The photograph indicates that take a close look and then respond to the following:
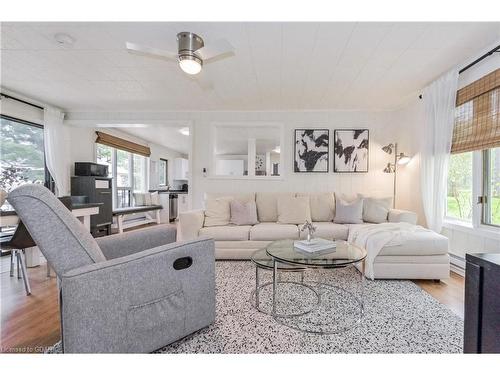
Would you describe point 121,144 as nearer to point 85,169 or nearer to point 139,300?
point 85,169

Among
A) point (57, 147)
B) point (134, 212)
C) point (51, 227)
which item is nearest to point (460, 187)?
point (51, 227)

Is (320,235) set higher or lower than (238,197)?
lower

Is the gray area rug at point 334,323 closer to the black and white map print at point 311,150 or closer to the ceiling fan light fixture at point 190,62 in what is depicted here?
the ceiling fan light fixture at point 190,62

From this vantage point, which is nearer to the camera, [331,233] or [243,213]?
[331,233]

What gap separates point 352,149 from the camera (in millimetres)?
3936

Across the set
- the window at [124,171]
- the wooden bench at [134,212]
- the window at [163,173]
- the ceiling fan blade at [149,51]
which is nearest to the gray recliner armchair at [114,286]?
the ceiling fan blade at [149,51]

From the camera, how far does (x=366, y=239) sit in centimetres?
247

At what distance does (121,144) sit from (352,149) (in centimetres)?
508

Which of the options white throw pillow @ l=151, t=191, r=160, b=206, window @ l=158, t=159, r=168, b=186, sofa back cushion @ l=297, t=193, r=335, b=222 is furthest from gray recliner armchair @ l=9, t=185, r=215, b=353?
window @ l=158, t=159, r=168, b=186

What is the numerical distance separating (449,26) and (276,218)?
274 cm

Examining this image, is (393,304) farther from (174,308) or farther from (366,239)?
(174,308)

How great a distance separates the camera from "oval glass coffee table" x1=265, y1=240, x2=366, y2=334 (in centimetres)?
164
